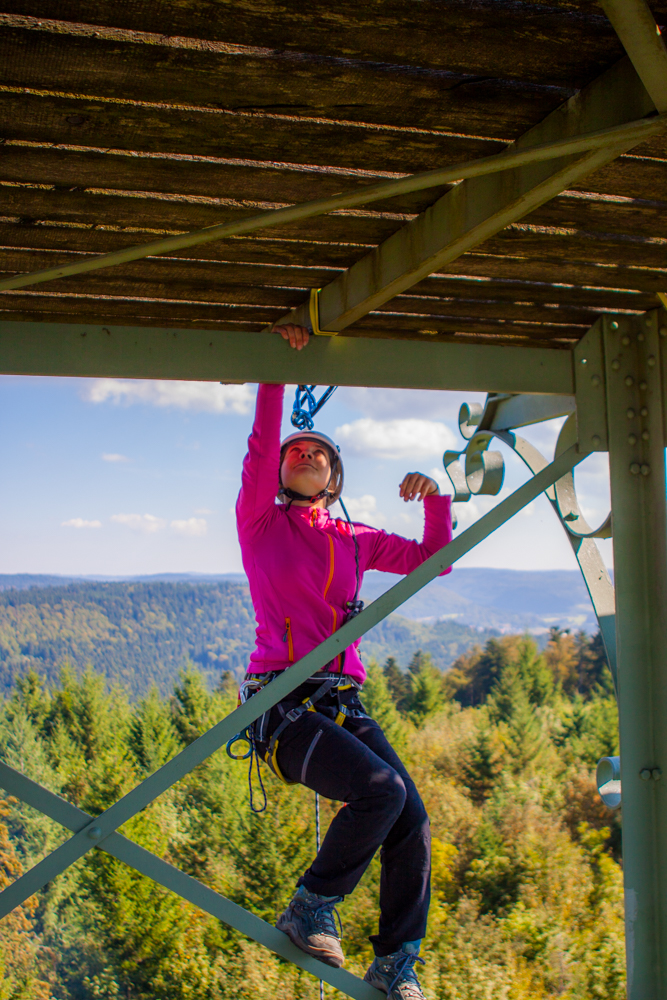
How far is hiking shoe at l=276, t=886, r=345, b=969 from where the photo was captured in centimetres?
216

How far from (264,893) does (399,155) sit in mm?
26991

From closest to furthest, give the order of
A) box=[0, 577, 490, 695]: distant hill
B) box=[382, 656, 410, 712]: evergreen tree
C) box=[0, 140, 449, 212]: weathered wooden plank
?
box=[0, 140, 449, 212]: weathered wooden plank < box=[382, 656, 410, 712]: evergreen tree < box=[0, 577, 490, 695]: distant hill

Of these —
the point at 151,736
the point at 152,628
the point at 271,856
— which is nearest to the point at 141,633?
the point at 152,628

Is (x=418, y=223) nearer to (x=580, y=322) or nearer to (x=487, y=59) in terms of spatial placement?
(x=487, y=59)

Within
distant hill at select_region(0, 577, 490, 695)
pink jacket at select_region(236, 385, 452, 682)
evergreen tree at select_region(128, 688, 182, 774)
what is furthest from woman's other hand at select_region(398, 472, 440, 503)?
distant hill at select_region(0, 577, 490, 695)

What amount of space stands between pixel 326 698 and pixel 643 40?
5.98 ft

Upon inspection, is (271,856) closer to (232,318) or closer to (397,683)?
(397,683)

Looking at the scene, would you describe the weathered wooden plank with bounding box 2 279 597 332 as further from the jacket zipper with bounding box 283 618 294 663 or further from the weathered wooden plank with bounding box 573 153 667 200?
the jacket zipper with bounding box 283 618 294 663

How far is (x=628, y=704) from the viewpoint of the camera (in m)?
2.42

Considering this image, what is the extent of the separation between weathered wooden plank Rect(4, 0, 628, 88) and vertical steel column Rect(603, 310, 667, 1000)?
1349mm

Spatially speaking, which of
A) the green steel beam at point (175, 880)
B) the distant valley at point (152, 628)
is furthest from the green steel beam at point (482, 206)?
the distant valley at point (152, 628)

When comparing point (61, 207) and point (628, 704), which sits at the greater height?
point (61, 207)

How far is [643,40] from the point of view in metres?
1.12

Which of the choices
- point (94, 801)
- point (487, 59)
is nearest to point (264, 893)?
point (94, 801)
